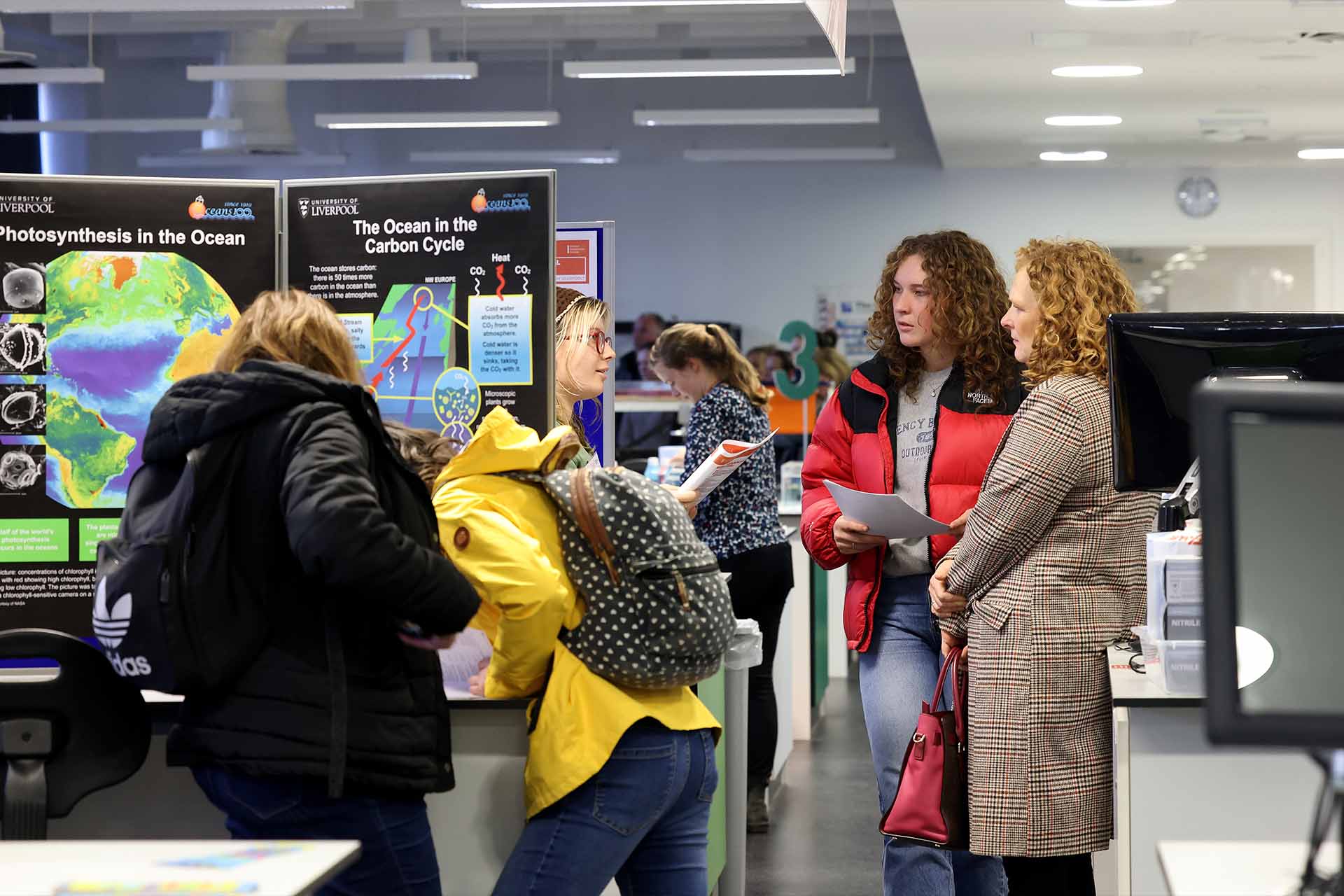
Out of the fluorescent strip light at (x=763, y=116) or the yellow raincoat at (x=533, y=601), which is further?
the fluorescent strip light at (x=763, y=116)

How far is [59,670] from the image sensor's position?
2092 millimetres

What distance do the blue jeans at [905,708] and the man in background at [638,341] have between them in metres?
8.86

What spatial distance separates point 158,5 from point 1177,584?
5.41 m

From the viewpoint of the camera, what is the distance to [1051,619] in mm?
2615

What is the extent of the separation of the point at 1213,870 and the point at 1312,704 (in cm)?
39

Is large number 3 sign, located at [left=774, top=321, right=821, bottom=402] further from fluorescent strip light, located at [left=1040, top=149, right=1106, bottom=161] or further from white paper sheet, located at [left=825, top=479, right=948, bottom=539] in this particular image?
white paper sheet, located at [left=825, top=479, right=948, bottom=539]

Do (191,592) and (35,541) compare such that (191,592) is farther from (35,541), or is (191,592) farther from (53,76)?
(53,76)

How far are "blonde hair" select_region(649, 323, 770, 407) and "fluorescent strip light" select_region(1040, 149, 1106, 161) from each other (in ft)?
21.2

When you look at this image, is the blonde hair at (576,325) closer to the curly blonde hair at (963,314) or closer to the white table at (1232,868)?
the curly blonde hair at (963,314)

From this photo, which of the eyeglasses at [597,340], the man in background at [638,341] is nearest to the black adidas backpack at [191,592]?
the eyeglasses at [597,340]

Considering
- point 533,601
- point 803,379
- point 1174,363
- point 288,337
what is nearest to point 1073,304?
point 1174,363

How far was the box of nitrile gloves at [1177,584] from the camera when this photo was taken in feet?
7.91

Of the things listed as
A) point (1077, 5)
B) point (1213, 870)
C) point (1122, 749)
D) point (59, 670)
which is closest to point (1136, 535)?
point (1122, 749)

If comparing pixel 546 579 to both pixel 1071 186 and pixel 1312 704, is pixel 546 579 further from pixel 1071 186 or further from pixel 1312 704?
pixel 1071 186
